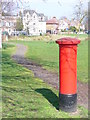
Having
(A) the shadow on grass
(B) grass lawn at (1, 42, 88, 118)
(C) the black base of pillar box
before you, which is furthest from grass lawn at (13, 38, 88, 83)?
(C) the black base of pillar box

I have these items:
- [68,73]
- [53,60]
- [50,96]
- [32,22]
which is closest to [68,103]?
[68,73]

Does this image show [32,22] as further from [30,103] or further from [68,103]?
[68,103]

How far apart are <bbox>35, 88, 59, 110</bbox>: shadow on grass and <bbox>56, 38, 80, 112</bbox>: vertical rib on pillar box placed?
0.33 meters

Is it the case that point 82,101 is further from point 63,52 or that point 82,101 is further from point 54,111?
point 63,52

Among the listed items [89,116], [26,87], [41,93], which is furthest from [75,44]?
[26,87]

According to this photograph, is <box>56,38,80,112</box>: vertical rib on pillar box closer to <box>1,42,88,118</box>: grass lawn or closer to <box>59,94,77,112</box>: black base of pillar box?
<box>59,94,77,112</box>: black base of pillar box

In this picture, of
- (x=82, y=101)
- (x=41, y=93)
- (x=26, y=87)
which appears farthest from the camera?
(x=26, y=87)

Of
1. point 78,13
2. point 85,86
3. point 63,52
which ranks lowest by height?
point 85,86

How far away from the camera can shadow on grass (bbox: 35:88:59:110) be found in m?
5.47

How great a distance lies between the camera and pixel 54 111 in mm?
4934

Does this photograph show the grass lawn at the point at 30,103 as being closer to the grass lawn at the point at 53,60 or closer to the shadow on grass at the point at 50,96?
the shadow on grass at the point at 50,96

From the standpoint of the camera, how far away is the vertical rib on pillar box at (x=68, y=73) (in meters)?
4.84

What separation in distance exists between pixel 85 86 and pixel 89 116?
10.6 ft

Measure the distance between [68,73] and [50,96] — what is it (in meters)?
1.40
